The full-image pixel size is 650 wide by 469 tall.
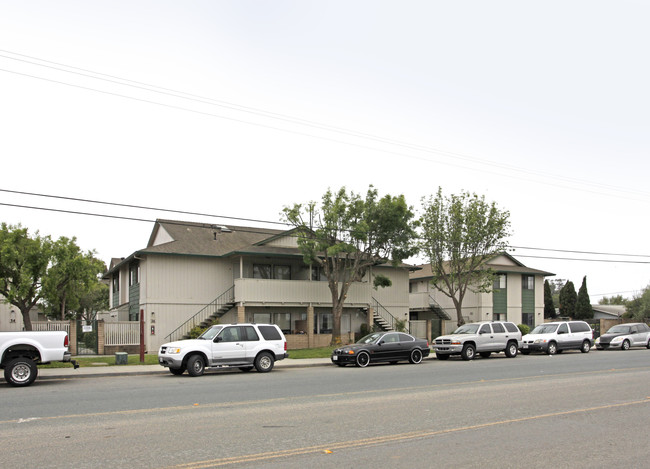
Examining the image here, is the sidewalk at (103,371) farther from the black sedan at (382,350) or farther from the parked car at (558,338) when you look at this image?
the parked car at (558,338)

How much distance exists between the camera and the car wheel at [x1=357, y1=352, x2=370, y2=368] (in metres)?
24.0

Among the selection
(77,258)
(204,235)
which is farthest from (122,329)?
(204,235)

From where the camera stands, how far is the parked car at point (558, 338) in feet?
101

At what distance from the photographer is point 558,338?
3106 cm

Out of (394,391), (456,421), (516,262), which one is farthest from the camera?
(516,262)

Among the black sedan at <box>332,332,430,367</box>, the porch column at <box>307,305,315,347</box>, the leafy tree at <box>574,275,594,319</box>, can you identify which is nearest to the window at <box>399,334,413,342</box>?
the black sedan at <box>332,332,430,367</box>

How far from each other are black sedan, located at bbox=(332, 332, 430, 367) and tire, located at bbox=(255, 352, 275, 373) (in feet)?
11.8

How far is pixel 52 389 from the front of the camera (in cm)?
1595

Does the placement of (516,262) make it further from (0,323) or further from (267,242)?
(0,323)

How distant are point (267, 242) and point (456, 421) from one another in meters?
26.9

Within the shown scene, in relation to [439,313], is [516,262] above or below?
above

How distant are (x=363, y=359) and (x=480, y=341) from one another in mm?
6766

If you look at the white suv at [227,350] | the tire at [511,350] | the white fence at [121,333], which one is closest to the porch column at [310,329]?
the white fence at [121,333]

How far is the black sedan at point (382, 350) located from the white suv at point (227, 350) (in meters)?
3.06
